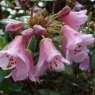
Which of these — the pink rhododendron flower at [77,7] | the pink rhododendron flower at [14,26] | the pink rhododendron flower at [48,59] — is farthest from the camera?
the pink rhododendron flower at [77,7]

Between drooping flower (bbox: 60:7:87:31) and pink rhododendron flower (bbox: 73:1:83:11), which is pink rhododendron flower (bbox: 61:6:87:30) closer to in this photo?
drooping flower (bbox: 60:7:87:31)

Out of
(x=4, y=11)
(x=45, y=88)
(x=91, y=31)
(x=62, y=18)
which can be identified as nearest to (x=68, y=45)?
(x=62, y=18)

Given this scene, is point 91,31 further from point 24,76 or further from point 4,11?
point 4,11

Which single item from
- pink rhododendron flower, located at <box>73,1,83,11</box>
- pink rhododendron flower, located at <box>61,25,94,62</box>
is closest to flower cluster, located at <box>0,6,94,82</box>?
pink rhododendron flower, located at <box>61,25,94,62</box>

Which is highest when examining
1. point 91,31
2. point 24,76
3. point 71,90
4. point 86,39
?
point 86,39

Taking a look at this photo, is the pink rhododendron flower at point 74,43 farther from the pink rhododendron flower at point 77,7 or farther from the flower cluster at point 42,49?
the pink rhododendron flower at point 77,7

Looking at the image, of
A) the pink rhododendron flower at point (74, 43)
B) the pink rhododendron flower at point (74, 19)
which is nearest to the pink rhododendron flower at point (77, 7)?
the pink rhododendron flower at point (74, 19)
